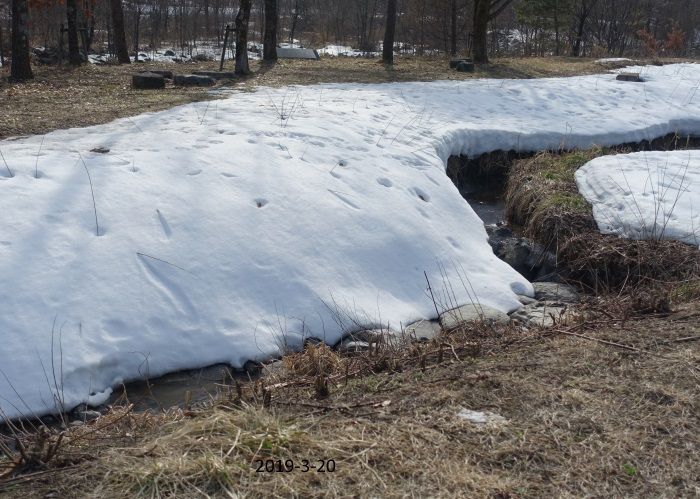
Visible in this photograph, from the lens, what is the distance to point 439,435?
3.03 m

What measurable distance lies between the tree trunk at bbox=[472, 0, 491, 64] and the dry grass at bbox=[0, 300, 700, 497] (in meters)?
14.7

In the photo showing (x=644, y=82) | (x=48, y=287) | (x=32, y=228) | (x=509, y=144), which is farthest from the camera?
(x=644, y=82)

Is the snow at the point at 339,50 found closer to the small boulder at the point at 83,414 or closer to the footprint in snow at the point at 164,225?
the footprint in snow at the point at 164,225

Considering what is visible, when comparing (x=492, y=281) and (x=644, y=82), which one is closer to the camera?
(x=492, y=281)

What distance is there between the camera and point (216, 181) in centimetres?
643

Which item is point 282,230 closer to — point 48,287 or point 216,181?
point 216,181

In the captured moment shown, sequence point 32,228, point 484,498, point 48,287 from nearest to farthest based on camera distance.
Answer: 1. point 484,498
2. point 48,287
3. point 32,228

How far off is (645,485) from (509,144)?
782cm

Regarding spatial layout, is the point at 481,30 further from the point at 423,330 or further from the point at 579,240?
the point at 423,330

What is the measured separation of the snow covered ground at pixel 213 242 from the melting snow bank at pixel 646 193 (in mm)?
1484

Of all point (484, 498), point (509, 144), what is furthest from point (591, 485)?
point (509, 144)

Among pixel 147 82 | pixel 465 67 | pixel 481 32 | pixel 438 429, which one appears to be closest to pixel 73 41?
pixel 147 82

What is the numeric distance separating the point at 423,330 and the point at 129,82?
861 cm

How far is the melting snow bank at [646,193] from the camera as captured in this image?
695cm
